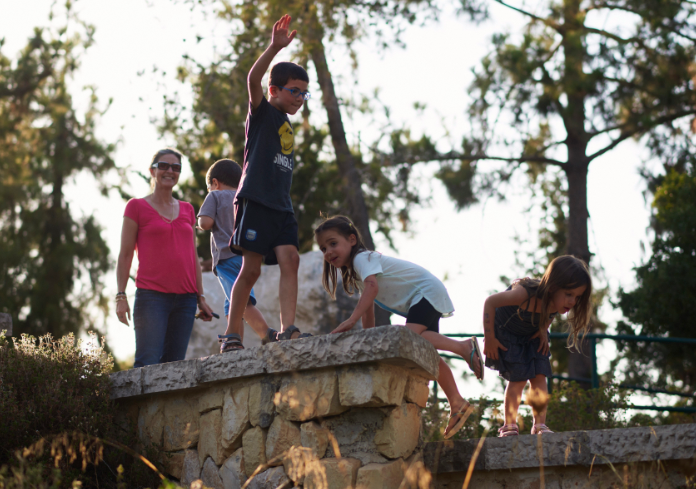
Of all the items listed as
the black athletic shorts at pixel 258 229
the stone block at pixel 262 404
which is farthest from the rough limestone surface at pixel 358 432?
the black athletic shorts at pixel 258 229

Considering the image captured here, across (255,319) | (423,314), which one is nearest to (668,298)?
(423,314)

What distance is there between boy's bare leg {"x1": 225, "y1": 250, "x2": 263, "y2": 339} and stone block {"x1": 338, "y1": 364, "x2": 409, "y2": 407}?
865 mm

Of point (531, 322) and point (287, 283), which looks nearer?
point (287, 283)

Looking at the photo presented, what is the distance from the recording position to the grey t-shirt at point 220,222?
4.13m

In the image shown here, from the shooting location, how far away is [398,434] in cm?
289

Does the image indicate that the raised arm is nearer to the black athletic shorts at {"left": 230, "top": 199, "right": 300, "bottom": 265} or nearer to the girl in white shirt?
the black athletic shorts at {"left": 230, "top": 199, "right": 300, "bottom": 265}

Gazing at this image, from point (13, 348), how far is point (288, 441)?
1653 millimetres

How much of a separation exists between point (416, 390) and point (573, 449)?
2.36 ft

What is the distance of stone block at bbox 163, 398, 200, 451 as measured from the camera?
3328 mm

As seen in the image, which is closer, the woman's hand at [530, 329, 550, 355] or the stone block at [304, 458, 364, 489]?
the stone block at [304, 458, 364, 489]

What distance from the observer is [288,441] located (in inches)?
116

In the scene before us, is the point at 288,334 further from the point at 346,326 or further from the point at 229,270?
the point at 229,270

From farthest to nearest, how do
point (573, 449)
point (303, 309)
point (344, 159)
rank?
point (344, 159) < point (303, 309) < point (573, 449)

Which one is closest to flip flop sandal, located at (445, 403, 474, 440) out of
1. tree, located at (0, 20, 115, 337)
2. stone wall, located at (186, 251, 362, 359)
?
stone wall, located at (186, 251, 362, 359)
